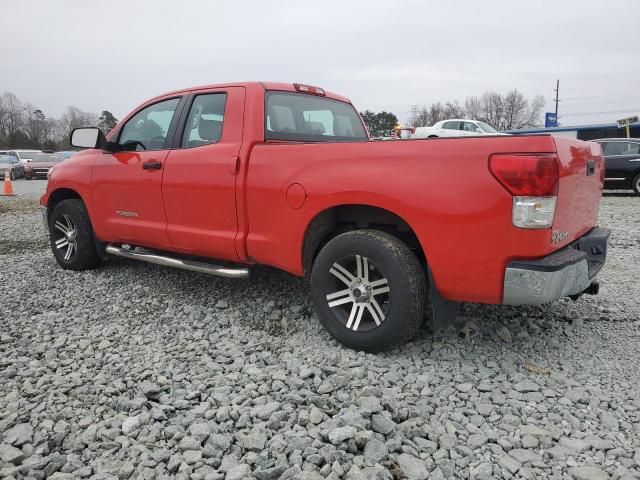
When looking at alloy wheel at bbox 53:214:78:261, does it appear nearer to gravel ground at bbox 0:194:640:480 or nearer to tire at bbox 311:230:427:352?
gravel ground at bbox 0:194:640:480

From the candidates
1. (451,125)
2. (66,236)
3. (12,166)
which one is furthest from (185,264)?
(12,166)

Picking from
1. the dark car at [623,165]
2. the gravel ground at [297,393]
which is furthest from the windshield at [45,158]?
the dark car at [623,165]

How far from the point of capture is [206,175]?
12.6 ft

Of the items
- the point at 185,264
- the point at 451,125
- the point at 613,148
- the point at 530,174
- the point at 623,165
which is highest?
the point at 451,125

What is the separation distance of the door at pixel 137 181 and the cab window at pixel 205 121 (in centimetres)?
19

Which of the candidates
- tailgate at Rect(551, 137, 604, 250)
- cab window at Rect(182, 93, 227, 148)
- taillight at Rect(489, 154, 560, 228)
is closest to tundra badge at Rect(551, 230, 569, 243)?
tailgate at Rect(551, 137, 604, 250)

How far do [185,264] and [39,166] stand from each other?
2477 centimetres

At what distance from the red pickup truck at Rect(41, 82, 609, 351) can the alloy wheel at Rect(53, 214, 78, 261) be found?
52 cm

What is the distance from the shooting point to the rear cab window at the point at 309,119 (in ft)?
13.0

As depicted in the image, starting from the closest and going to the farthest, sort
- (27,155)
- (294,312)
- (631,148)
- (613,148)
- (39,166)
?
1. (294,312)
2. (631,148)
3. (613,148)
4. (39,166)
5. (27,155)

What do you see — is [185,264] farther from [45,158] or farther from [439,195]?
[45,158]

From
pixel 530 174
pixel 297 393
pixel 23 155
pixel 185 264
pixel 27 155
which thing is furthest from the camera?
pixel 27 155

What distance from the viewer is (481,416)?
252 centimetres

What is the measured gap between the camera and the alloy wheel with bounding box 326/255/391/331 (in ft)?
10.3
